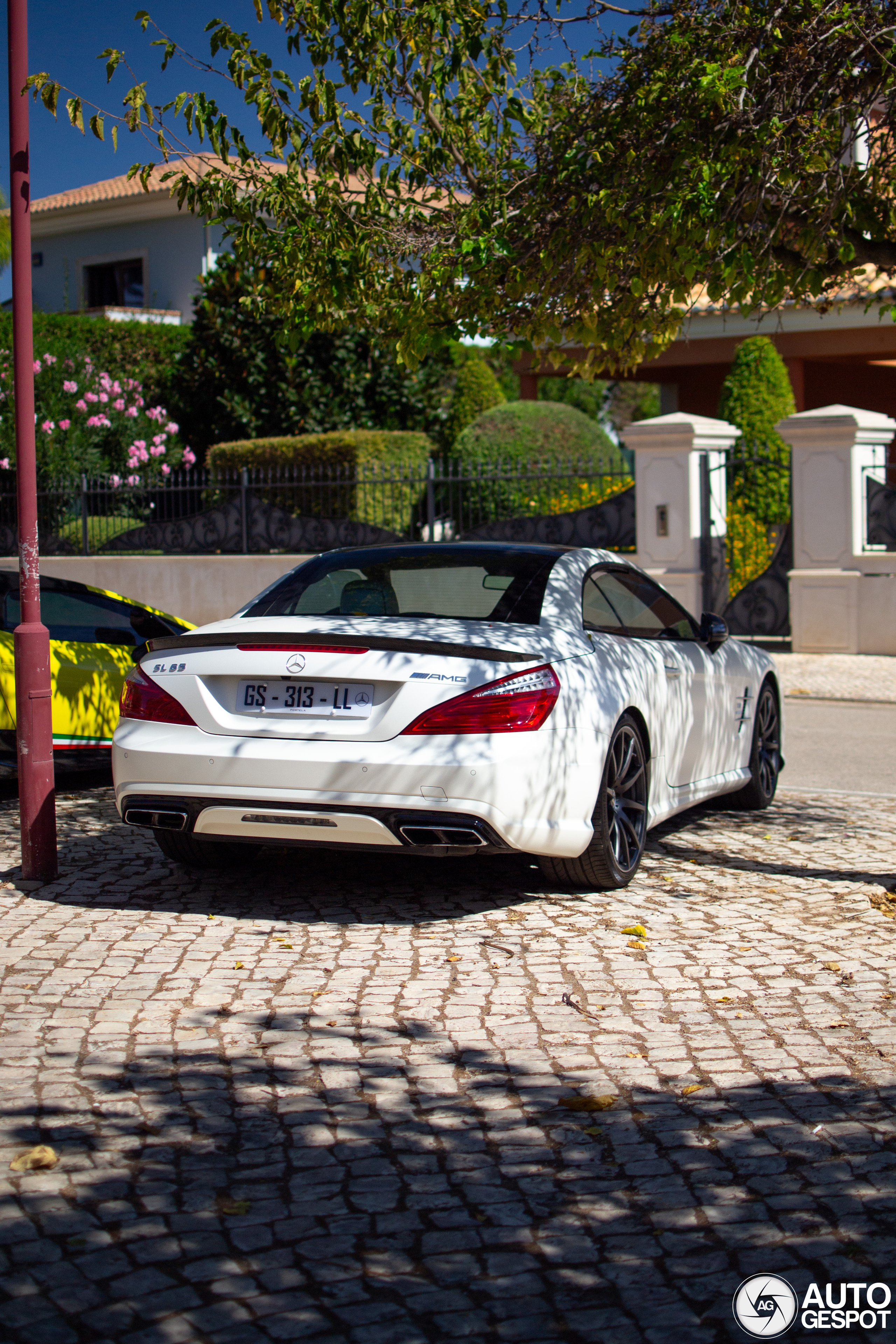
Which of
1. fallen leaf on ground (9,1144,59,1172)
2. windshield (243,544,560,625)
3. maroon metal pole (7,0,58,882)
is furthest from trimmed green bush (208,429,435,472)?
fallen leaf on ground (9,1144,59,1172)

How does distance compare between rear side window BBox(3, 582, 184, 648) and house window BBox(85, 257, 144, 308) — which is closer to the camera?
rear side window BBox(3, 582, 184, 648)

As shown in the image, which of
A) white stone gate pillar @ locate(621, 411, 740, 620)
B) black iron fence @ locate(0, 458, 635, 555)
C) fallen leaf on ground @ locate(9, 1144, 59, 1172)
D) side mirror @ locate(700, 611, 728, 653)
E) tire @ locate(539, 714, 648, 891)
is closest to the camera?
fallen leaf on ground @ locate(9, 1144, 59, 1172)

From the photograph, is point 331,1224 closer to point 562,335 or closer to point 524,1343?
point 524,1343

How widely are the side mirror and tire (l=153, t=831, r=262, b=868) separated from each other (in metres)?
2.47

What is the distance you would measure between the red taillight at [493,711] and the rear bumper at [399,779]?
0.04 metres

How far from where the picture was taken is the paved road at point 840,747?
30.1 ft

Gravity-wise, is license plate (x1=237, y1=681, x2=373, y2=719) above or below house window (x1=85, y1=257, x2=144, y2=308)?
below

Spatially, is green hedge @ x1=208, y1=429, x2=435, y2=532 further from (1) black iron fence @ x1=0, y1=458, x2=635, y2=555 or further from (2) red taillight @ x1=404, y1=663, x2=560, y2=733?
(2) red taillight @ x1=404, y1=663, x2=560, y2=733

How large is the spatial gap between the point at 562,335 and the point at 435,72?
5.46 ft

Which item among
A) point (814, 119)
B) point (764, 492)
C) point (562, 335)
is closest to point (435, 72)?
point (562, 335)

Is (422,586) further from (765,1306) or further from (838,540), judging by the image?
(838,540)

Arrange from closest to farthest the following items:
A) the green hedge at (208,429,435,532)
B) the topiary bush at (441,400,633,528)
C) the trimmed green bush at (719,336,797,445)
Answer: the topiary bush at (441,400,633,528) < the green hedge at (208,429,435,532) < the trimmed green bush at (719,336,797,445)

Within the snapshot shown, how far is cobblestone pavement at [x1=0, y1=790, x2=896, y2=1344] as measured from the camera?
288 cm

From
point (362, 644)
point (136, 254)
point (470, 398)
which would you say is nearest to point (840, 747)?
point (362, 644)
